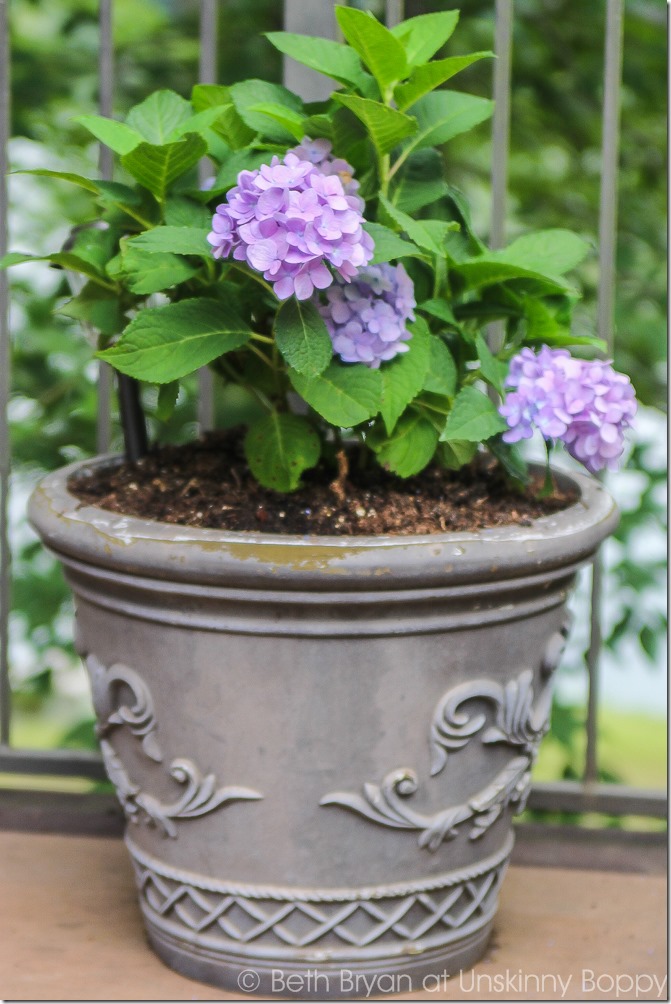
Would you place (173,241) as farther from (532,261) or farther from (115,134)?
(532,261)

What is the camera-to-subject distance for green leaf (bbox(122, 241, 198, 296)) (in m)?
1.22

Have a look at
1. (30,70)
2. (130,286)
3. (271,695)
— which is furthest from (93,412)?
(271,695)

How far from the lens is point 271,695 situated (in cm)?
121

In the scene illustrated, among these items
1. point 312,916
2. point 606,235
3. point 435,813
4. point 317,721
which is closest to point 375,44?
point 606,235

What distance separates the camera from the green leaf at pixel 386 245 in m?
1.19

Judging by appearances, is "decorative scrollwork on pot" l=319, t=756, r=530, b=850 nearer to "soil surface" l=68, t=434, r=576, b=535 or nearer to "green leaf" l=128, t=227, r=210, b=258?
"soil surface" l=68, t=434, r=576, b=535

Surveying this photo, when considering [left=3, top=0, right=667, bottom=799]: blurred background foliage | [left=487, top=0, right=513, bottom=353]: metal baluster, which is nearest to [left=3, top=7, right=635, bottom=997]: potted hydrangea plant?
[left=487, top=0, right=513, bottom=353]: metal baluster

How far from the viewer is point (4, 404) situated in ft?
5.52

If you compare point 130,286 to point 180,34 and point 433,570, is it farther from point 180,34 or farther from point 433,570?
point 180,34

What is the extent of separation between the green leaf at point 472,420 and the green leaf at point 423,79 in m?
0.32

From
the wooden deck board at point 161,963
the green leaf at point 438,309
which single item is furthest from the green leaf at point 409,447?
the wooden deck board at point 161,963

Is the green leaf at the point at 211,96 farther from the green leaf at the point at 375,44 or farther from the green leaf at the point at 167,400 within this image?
the green leaf at the point at 167,400

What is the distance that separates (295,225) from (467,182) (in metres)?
1.59

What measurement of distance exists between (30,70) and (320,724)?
170 cm
